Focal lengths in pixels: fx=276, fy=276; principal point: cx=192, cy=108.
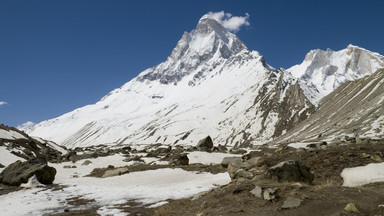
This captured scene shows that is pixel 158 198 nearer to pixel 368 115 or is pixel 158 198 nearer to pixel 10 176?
pixel 10 176

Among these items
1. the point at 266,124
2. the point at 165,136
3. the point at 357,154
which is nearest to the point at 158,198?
the point at 357,154

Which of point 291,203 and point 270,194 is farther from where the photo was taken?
point 270,194

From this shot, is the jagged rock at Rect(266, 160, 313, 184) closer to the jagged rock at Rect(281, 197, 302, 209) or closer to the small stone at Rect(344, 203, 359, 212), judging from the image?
the jagged rock at Rect(281, 197, 302, 209)

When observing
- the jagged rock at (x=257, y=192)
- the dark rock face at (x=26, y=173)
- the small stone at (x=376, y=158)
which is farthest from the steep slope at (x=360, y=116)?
the dark rock face at (x=26, y=173)

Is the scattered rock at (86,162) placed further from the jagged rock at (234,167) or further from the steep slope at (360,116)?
the steep slope at (360,116)

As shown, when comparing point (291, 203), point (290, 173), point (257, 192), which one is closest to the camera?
point (291, 203)

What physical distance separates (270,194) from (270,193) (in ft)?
0.17

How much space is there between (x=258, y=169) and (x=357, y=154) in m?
6.78

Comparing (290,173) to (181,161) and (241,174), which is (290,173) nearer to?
(241,174)

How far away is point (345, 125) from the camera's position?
73500mm

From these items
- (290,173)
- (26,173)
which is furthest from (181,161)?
(290,173)

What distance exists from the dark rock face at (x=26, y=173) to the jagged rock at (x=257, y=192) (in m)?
21.1

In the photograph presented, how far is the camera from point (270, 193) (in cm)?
1205

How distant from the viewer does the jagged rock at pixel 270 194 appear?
11.8 metres
